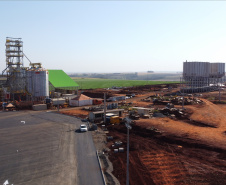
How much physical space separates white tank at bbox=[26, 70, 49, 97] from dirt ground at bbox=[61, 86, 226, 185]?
33.9 metres

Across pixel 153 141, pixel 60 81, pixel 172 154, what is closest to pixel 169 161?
pixel 172 154

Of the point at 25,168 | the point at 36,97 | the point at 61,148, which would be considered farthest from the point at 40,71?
the point at 25,168

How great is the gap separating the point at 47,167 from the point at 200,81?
92.3 m

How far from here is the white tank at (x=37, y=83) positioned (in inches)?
2439

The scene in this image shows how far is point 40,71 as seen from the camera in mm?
62562

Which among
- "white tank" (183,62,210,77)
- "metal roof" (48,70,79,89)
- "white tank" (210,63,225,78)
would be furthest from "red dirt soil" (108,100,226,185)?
"white tank" (210,63,225,78)

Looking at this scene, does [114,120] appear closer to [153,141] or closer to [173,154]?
[153,141]

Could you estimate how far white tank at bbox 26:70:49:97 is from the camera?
6196 cm

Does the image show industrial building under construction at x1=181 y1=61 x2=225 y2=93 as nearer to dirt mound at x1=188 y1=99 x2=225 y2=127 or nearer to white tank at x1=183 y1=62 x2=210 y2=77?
white tank at x1=183 y1=62 x2=210 y2=77

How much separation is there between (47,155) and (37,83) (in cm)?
4162

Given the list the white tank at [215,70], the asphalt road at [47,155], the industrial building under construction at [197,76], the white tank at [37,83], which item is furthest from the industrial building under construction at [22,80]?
the white tank at [215,70]

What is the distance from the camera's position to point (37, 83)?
2447 inches

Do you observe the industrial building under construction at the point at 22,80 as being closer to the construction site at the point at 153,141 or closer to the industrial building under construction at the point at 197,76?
the construction site at the point at 153,141

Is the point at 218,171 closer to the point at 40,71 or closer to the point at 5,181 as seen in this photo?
the point at 5,181
